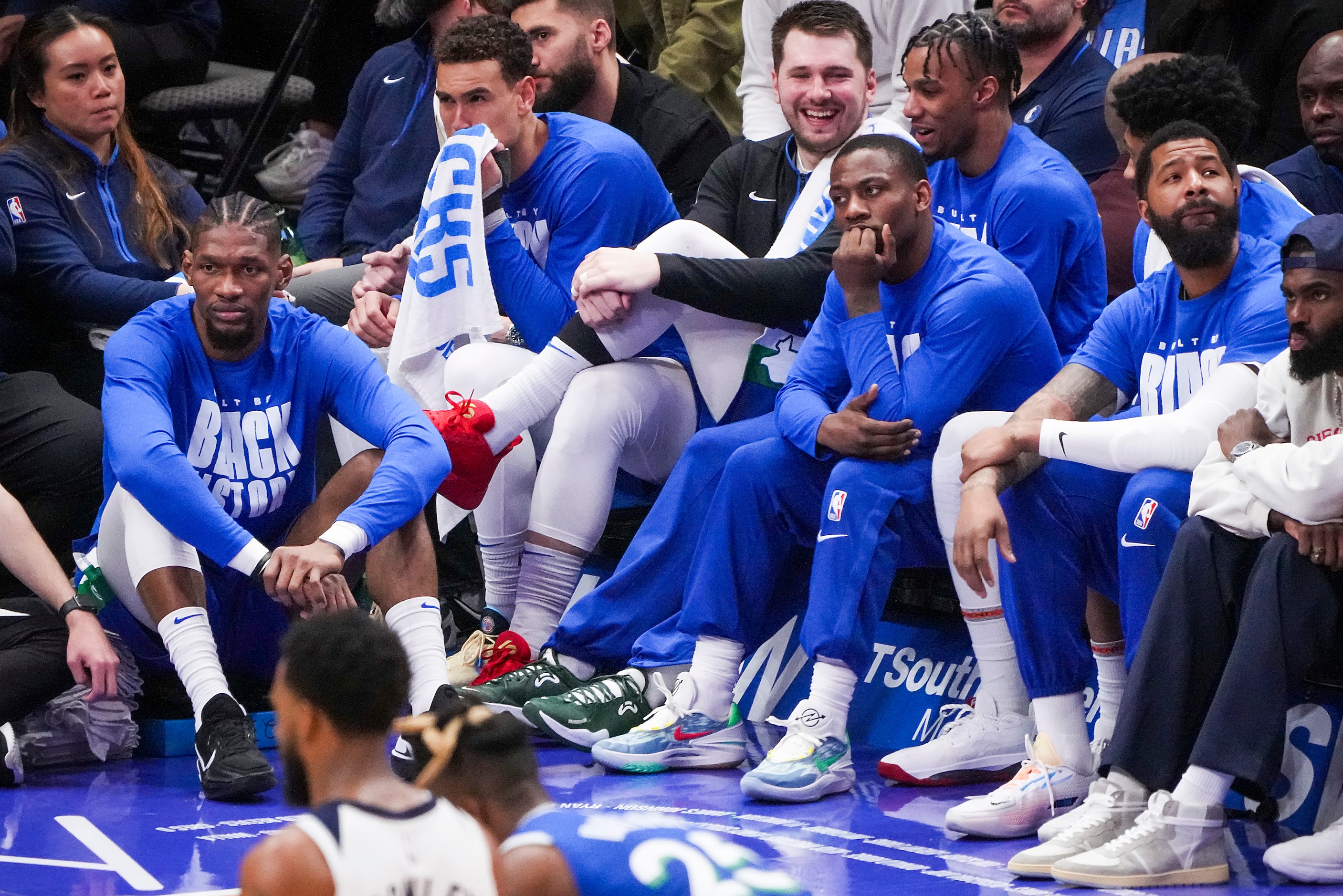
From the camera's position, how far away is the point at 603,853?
2326 millimetres

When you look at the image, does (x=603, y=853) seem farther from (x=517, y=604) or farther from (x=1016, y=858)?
(x=517, y=604)

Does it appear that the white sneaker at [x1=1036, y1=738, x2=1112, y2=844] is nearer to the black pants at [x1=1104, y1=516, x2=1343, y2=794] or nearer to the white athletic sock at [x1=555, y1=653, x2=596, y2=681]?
the black pants at [x1=1104, y1=516, x2=1343, y2=794]

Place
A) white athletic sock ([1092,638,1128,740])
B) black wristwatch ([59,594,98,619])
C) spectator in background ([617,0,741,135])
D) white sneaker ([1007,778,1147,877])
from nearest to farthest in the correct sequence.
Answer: white sneaker ([1007,778,1147,877]), white athletic sock ([1092,638,1128,740]), black wristwatch ([59,594,98,619]), spectator in background ([617,0,741,135])

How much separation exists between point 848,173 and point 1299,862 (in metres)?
1.99

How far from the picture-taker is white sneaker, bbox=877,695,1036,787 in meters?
4.39

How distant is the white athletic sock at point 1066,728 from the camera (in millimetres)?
4152

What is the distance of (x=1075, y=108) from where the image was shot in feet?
18.7

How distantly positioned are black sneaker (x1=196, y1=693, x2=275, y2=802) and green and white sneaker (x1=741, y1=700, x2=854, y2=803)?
3.95 ft

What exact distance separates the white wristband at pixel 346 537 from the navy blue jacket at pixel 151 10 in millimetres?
3893

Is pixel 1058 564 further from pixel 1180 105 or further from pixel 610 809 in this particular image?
pixel 1180 105

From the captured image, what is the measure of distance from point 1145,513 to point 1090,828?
27.8 inches

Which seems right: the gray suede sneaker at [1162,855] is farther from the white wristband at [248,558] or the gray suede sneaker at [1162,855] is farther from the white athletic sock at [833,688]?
the white wristband at [248,558]

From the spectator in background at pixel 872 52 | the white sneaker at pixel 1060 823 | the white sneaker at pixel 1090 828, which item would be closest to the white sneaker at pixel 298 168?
the spectator in background at pixel 872 52

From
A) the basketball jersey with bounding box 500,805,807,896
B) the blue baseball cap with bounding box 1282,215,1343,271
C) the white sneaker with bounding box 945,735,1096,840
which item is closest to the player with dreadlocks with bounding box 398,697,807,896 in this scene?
the basketball jersey with bounding box 500,805,807,896
